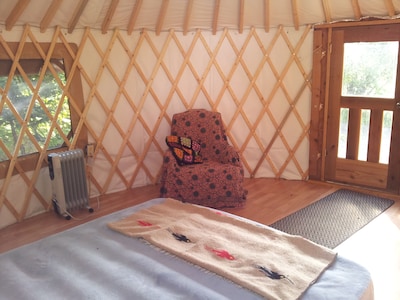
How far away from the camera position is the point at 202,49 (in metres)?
3.85

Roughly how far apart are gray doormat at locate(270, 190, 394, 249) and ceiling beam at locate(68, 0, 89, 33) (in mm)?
2332

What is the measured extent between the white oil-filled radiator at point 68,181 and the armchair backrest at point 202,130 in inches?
38.9

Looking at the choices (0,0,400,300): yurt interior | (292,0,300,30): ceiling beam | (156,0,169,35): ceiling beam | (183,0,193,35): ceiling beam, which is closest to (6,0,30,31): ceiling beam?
(0,0,400,300): yurt interior

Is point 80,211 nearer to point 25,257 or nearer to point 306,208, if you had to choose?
point 25,257

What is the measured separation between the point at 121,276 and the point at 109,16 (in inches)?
98.4

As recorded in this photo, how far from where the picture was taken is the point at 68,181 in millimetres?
3117

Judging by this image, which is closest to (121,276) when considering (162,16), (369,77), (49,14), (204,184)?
(204,184)

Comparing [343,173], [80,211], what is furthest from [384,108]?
[80,211]

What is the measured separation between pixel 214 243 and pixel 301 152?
2.61 meters

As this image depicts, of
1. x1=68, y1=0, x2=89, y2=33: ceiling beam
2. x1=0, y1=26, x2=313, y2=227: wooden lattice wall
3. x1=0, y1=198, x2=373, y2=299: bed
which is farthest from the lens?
x1=0, y1=26, x2=313, y2=227: wooden lattice wall

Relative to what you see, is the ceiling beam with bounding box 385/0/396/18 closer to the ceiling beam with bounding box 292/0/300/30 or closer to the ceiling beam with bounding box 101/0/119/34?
the ceiling beam with bounding box 292/0/300/30

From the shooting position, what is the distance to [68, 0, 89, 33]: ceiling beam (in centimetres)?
292

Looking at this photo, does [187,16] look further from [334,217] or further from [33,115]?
[334,217]

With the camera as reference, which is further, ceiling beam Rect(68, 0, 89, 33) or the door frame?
the door frame
